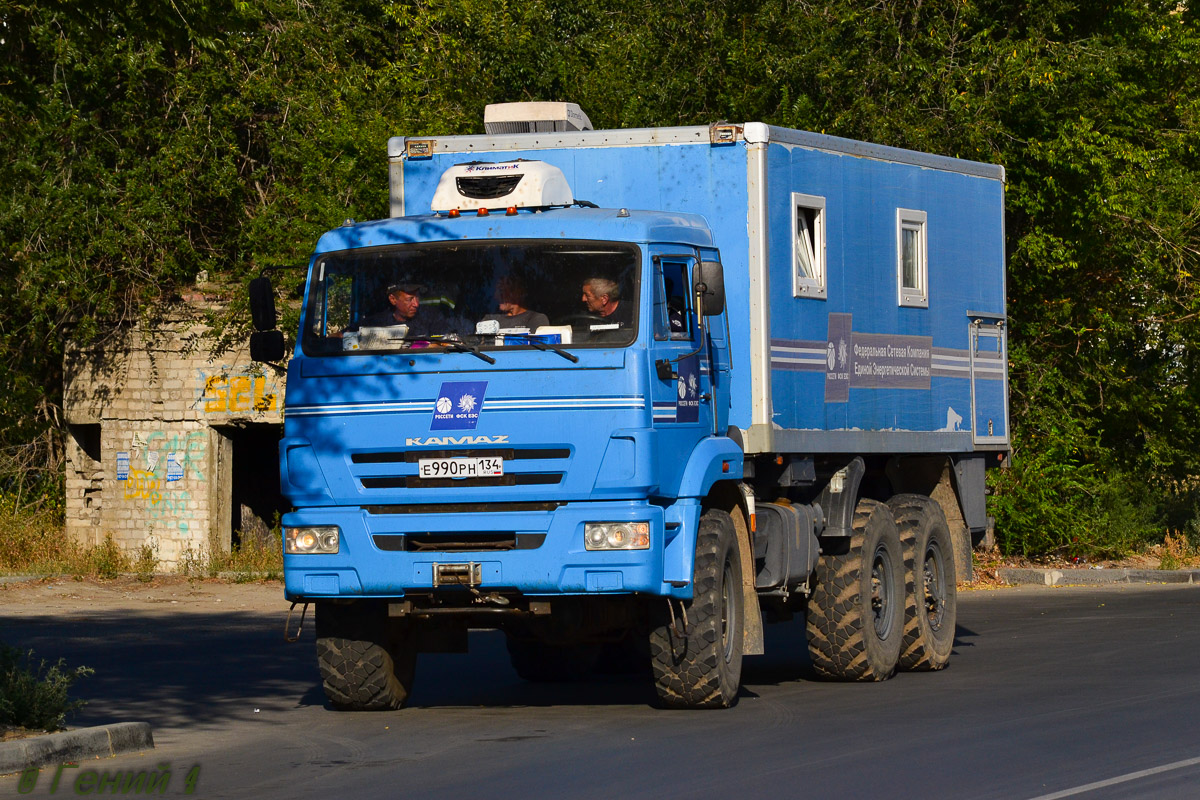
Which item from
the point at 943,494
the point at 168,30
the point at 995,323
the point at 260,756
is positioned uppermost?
the point at 168,30

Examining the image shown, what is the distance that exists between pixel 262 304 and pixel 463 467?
196 centimetres

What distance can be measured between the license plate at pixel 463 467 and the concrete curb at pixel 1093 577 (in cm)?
1458

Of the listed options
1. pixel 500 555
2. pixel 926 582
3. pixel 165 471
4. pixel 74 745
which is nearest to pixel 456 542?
pixel 500 555

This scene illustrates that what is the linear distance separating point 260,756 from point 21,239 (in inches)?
679

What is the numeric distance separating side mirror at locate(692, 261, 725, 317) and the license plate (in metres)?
1.67

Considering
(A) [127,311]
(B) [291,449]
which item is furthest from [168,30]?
(A) [127,311]

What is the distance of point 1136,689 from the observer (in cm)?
1159

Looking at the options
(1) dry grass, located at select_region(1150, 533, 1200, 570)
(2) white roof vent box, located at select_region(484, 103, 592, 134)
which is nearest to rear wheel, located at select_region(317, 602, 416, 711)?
(2) white roof vent box, located at select_region(484, 103, 592, 134)

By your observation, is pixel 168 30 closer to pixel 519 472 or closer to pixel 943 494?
pixel 519 472

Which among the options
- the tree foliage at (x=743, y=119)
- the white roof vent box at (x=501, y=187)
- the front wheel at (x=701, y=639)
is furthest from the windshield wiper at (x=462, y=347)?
the tree foliage at (x=743, y=119)

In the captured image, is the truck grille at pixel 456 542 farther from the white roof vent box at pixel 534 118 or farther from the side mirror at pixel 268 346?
the white roof vent box at pixel 534 118

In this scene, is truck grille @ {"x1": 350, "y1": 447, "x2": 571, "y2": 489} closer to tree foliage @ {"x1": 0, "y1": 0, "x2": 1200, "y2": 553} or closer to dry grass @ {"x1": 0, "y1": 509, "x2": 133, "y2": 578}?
tree foliage @ {"x1": 0, "y1": 0, "x2": 1200, "y2": 553}

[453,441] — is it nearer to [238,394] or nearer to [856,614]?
[856,614]

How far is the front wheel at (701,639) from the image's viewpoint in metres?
10.6
